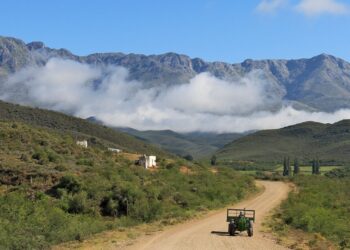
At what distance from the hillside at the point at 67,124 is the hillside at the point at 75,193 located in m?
64.5

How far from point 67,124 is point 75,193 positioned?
10624 centimetres

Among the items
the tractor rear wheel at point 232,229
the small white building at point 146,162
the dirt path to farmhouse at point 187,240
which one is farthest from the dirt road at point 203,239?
the small white building at point 146,162

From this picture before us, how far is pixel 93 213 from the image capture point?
4028 cm

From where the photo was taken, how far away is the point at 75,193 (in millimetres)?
43000

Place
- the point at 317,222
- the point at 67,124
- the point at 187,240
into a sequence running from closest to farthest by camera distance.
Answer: the point at 187,240
the point at 317,222
the point at 67,124

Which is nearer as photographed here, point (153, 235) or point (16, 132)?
point (153, 235)

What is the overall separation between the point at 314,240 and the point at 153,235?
8.86 m

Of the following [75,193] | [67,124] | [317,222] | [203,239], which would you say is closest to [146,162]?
[75,193]

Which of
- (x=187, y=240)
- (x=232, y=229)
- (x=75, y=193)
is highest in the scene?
(x=75, y=193)

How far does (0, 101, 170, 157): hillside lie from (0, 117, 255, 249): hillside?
2540 inches

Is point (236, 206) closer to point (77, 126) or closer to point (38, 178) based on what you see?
point (38, 178)

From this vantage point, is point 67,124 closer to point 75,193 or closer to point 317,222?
point 75,193

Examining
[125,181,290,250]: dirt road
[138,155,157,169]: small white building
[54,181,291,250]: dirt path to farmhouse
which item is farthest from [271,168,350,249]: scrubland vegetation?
[138,155,157,169]: small white building

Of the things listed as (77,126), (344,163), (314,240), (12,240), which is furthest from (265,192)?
(344,163)
